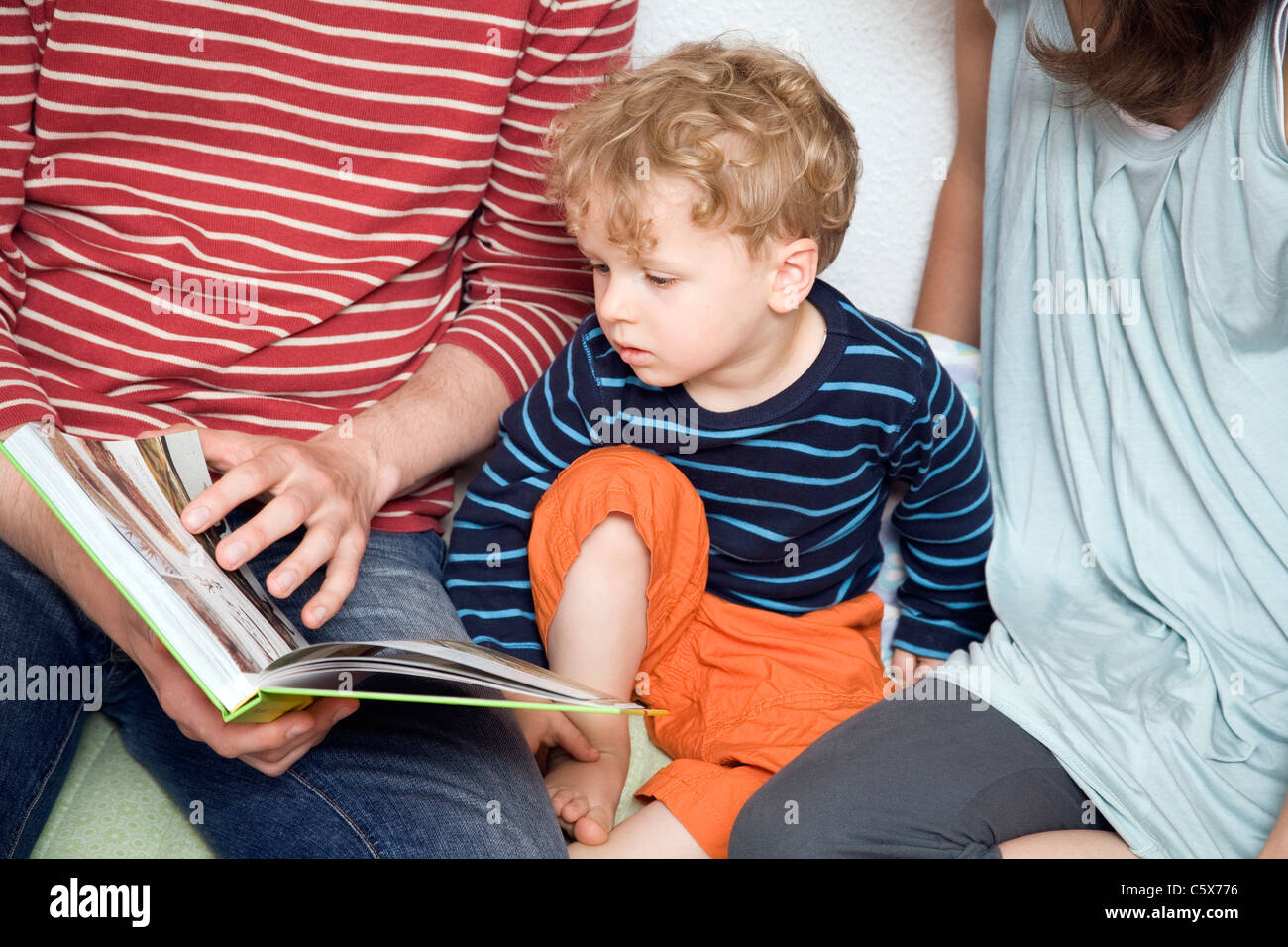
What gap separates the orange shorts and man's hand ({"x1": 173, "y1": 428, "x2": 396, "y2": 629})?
18cm

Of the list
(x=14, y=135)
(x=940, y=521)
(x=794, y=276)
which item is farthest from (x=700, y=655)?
(x=14, y=135)

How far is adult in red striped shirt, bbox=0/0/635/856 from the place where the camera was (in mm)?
1008

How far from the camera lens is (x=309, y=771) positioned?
948 mm

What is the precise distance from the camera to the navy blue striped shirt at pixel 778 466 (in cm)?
117

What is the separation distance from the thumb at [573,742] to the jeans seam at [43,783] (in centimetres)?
42

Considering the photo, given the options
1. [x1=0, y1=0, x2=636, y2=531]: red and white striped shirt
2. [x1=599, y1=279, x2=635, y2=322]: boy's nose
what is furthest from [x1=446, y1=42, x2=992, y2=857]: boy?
[x1=0, y1=0, x2=636, y2=531]: red and white striped shirt

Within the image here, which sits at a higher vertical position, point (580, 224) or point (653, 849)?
point (580, 224)

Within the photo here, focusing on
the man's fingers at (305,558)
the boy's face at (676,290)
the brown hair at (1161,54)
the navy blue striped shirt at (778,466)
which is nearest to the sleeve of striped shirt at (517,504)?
A: the navy blue striped shirt at (778,466)

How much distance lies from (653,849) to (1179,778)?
45cm

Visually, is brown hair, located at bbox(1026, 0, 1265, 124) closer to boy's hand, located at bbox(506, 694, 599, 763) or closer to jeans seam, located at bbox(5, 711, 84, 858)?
boy's hand, located at bbox(506, 694, 599, 763)

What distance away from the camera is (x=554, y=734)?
1.14 meters
